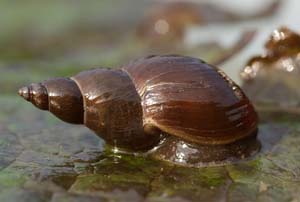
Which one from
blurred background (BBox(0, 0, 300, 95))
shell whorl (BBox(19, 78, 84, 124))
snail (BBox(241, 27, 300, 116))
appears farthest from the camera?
blurred background (BBox(0, 0, 300, 95))

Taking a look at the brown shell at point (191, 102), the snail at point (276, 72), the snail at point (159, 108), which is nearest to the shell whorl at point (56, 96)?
the snail at point (159, 108)

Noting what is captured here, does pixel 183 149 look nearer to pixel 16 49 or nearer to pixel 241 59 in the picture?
pixel 241 59

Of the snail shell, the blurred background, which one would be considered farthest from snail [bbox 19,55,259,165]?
the blurred background

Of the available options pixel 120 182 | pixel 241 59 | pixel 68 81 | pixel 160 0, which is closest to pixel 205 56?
pixel 241 59

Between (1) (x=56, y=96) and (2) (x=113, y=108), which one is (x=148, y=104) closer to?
(2) (x=113, y=108)

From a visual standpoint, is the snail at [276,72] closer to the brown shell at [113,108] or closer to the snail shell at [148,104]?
the snail shell at [148,104]

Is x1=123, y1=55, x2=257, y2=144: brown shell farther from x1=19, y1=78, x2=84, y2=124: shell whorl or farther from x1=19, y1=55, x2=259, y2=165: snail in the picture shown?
x1=19, y1=78, x2=84, y2=124: shell whorl
